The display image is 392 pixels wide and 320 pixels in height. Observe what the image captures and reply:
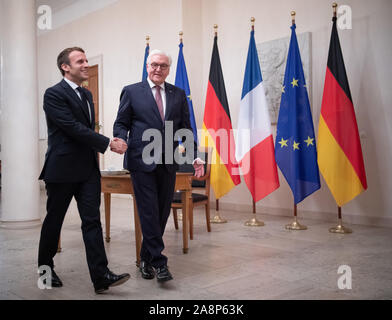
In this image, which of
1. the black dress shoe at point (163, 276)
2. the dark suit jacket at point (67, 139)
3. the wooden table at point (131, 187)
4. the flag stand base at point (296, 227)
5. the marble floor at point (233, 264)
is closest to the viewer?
the dark suit jacket at point (67, 139)

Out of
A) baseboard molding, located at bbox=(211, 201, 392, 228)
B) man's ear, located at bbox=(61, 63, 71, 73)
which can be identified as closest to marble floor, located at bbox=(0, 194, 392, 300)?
baseboard molding, located at bbox=(211, 201, 392, 228)

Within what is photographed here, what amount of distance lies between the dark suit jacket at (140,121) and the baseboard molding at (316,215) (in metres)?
3.22

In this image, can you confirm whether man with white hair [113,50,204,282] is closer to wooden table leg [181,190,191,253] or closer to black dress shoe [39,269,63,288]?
black dress shoe [39,269,63,288]

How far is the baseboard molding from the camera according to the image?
16.8 feet

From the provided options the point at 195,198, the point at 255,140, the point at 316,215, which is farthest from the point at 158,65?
the point at 316,215

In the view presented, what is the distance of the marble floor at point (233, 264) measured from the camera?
8.71 ft

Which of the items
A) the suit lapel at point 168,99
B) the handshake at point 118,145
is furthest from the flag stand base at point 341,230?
the handshake at point 118,145

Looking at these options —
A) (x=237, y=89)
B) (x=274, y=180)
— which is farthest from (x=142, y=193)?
(x=237, y=89)

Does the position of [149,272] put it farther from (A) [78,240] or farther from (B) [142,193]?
(A) [78,240]

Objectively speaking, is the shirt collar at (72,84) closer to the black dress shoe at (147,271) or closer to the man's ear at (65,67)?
the man's ear at (65,67)

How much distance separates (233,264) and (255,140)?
2281 mm

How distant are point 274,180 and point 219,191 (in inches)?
31.0

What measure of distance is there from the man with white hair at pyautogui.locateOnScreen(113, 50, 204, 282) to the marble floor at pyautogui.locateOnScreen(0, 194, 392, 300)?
268mm

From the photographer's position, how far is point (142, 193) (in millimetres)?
2877
